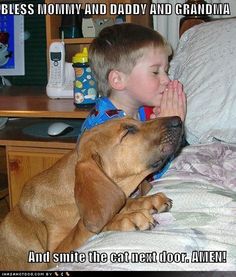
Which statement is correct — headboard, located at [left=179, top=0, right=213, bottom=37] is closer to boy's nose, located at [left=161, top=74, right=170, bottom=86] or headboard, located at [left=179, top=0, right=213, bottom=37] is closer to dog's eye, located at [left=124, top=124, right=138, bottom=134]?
boy's nose, located at [left=161, top=74, right=170, bottom=86]

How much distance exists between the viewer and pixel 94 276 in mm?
696


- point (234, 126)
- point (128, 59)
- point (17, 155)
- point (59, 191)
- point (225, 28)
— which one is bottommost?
point (17, 155)

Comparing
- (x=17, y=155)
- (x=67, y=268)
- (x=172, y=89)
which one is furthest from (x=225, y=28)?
(x=67, y=268)

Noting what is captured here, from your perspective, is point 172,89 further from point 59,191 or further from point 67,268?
point 67,268

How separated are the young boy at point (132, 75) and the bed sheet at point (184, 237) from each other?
37 centimetres

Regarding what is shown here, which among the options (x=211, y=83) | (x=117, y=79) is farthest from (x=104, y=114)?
(x=211, y=83)

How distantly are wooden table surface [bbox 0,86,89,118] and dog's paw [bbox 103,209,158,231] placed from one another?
0.73 m

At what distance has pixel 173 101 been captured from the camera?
1391mm

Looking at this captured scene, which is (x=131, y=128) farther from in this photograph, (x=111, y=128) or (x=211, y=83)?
(x=211, y=83)

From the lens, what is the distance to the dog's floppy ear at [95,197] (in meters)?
0.90

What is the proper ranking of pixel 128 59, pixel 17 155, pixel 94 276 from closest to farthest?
pixel 94 276 → pixel 128 59 → pixel 17 155

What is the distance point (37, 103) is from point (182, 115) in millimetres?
734

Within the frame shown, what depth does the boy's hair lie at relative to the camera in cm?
144

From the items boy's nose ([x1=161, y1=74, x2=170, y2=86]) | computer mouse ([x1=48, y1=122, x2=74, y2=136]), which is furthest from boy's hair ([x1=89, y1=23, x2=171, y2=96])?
computer mouse ([x1=48, y1=122, x2=74, y2=136])
